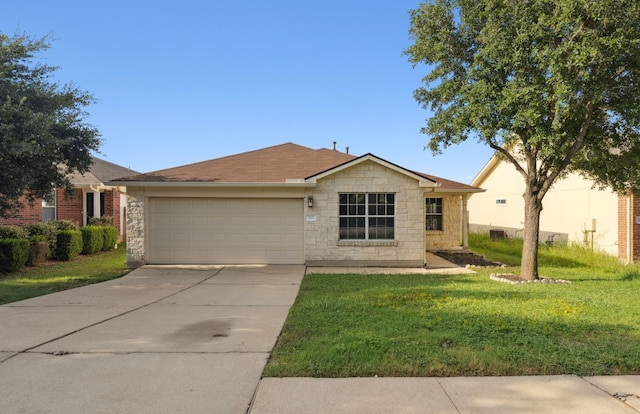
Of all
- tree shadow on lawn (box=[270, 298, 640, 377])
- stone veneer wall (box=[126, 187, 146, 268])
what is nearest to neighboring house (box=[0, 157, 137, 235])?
stone veneer wall (box=[126, 187, 146, 268])

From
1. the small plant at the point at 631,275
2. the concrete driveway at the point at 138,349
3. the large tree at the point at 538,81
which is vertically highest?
the large tree at the point at 538,81

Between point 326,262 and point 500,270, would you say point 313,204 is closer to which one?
point 326,262

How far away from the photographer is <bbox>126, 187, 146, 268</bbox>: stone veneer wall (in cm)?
1319

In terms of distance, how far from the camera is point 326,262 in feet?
43.5

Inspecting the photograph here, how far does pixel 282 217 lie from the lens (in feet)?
44.5

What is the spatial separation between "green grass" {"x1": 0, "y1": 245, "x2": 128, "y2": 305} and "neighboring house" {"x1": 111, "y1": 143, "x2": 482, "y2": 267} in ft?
4.33

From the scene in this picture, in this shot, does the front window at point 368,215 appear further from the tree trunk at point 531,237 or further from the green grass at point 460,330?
the tree trunk at point 531,237

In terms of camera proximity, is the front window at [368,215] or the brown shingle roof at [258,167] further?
the brown shingle roof at [258,167]

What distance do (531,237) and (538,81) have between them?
12.7 feet

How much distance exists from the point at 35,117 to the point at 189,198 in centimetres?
514

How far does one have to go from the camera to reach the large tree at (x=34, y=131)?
8953mm

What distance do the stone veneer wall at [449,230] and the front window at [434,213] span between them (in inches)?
6.6

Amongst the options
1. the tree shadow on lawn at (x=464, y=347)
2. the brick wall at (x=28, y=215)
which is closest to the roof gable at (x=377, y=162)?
the tree shadow on lawn at (x=464, y=347)

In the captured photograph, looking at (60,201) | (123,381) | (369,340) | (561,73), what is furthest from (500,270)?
(60,201)
